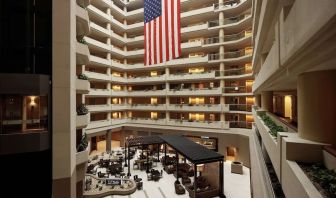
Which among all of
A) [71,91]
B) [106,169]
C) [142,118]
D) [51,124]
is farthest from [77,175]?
[142,118]

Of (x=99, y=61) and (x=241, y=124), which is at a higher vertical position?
(x=99, y=61)

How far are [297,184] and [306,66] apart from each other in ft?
10.2

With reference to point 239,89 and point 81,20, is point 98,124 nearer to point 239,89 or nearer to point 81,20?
point 81,20

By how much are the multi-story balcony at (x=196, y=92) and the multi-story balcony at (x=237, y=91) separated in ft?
3.28

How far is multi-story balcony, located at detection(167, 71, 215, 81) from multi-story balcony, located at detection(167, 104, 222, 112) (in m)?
4.12

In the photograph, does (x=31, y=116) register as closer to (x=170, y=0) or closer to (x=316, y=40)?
(x=170, y=0)

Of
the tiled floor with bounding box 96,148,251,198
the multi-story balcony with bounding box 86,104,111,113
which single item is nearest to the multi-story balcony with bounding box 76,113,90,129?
the tiled floor with bounding box 96,148,251,198

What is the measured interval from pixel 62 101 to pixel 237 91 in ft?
81.6

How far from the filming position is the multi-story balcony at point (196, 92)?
32987 millimetres

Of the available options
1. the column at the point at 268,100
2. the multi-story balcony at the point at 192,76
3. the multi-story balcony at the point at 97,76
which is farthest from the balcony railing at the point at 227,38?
the multi-story balcony at the point at 97,76

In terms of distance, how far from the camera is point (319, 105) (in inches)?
254

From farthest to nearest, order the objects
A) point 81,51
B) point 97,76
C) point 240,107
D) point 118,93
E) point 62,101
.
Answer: point 118,93, point 97,76, point 240,107, point 81,51, point 62,101

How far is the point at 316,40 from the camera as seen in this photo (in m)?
4.08

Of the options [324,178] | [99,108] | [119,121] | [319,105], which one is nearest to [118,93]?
[119,121]
